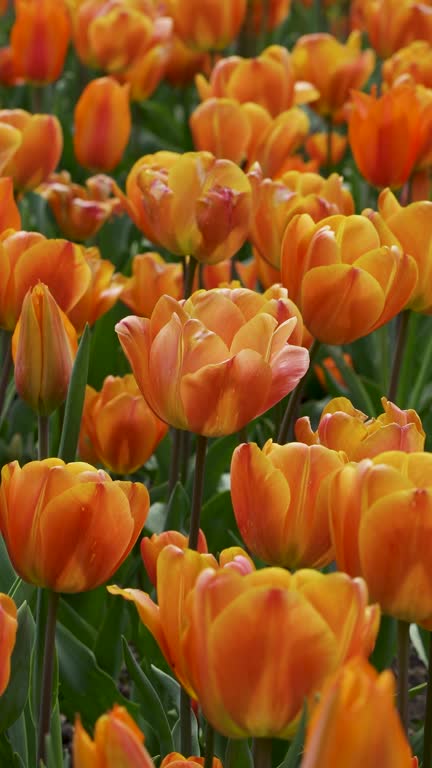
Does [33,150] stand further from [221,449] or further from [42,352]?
[42,352]

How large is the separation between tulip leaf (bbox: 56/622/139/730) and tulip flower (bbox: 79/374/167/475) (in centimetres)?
27

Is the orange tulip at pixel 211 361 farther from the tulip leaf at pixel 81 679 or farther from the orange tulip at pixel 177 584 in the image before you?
the tulip leaf at pixel 81 679

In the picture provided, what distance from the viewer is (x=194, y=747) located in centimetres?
104

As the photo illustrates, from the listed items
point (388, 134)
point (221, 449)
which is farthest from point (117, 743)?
point (388, 134)

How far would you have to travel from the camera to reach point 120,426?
1393 mm

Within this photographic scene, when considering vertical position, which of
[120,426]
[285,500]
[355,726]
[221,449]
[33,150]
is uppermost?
[355,726]

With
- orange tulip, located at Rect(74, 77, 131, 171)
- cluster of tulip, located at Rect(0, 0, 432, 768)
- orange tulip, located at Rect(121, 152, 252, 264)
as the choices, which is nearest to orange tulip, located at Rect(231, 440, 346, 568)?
cluster of tulip, located at Rect(0, 0, 432, 768)

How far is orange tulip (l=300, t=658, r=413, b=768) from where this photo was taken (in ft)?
1.62

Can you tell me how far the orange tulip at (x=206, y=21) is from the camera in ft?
8.59

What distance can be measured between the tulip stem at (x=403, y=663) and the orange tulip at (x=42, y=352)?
1.43 feet

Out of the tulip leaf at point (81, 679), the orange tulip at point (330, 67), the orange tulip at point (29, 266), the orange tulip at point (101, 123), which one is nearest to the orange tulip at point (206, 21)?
→ the orange tulip at point (330, 67)

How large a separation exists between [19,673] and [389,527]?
0.33 metres

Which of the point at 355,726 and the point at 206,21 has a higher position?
the point at 355,726

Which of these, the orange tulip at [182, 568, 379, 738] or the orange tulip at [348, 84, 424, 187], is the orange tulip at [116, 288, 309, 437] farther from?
the orange tulip at [348, 84, 424, 187]
